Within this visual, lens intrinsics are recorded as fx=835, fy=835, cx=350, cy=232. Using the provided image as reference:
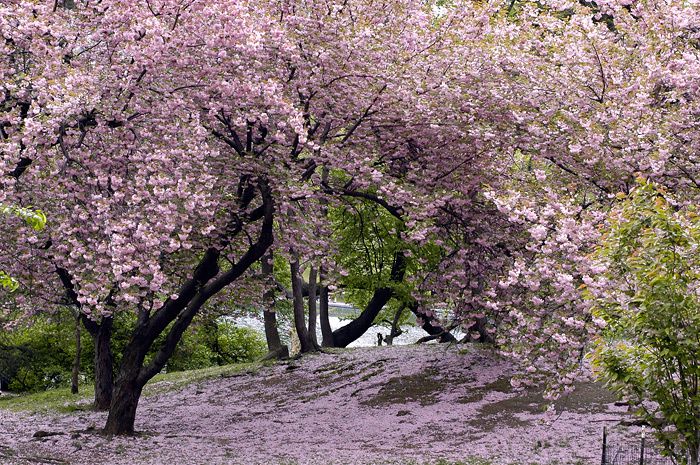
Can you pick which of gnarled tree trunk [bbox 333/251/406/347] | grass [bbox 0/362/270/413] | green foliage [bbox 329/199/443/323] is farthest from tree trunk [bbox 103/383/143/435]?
gnarled tree trunk [bbox 333/251/406/347]

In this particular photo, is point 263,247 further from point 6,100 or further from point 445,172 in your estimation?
point 6,100

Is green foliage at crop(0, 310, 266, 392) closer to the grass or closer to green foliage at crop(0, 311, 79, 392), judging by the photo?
green foliage at crop(0, 311, 79, 392)

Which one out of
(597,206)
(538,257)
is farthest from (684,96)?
(538,257)

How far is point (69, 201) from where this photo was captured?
46.9ft

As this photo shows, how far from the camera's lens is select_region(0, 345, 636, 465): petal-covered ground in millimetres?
16219

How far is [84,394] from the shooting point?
29.1 metres

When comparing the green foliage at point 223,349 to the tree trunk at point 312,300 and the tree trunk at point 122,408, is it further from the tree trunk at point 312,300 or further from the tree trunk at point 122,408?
the tree trunk at point 122,408

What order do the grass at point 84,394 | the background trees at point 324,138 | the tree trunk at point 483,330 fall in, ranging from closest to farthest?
the background trees at point 324,138, the tree trunk at point 483,330, the grass at point 84,394

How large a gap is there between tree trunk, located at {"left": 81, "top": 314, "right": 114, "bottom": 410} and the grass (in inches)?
38.9

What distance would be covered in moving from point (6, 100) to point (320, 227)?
6.60 metres

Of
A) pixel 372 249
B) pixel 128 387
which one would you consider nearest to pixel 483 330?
pixel 372 249

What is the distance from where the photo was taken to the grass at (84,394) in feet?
85.8

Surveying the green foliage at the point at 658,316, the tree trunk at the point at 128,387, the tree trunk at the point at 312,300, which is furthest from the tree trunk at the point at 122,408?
the green foliage at the point at 658,316

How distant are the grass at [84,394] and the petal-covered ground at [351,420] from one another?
35.1 inches
